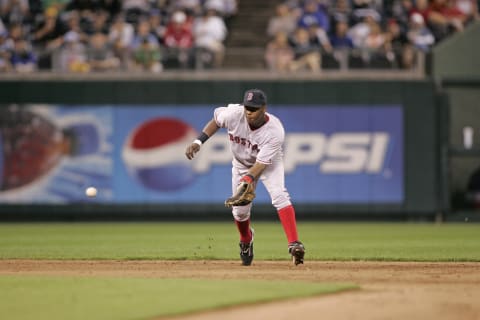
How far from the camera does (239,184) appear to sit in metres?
10.7

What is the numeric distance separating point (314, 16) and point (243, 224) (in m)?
10.7

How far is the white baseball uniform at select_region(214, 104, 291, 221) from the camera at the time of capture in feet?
34.6

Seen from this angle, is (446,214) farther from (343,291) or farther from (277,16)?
(343,291)

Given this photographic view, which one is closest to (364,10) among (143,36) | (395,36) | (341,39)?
(395,36)

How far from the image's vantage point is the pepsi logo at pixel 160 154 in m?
20.7

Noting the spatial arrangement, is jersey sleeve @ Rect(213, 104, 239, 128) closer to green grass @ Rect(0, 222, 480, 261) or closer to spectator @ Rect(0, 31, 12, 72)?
green grass @ Rect(0, 222, 480, 261)

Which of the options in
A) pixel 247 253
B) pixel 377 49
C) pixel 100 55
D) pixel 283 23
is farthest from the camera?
pixel 283 23

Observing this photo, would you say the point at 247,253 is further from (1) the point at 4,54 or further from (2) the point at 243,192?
(1) the point at 4,54

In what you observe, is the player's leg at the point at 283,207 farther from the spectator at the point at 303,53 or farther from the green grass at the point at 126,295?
the spectator at the point at 303,53

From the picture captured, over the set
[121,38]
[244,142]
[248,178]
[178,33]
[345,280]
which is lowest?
[345,280]

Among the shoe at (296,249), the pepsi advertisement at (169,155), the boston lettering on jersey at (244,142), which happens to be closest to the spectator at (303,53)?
the pepsi advertisement at (169,155)

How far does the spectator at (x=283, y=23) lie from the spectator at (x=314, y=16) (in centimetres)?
25

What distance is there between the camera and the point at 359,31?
67.8 ft

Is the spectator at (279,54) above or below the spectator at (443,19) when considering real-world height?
below
